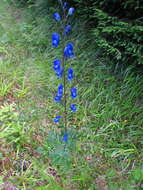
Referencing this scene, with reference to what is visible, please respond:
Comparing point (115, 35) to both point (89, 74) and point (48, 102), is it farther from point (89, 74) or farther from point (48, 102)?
point (48, 102)

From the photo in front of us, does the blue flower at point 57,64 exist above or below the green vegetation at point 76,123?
above

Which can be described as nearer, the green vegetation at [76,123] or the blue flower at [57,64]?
the blue flower at [57,64]

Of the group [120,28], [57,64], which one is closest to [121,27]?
[120,28]

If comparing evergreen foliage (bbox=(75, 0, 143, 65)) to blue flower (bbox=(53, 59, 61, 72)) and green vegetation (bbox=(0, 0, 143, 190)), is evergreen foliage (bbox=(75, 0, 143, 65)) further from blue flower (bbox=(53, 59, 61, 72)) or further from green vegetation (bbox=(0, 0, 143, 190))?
blue flower (bbox=(53, 59, 61, 72))

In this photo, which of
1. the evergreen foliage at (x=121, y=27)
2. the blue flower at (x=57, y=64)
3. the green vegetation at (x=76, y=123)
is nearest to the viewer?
the blue flower at (x=57, y=64)

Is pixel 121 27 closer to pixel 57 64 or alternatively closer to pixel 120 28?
pixel 120 28

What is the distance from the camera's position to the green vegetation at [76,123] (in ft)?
6.53

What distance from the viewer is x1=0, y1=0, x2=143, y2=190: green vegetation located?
199cm

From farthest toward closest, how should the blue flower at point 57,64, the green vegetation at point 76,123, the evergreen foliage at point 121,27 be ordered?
the evergreen foliage at point 121,27 < the green vegetation at point 76,123 < the blue flower at point 57,64

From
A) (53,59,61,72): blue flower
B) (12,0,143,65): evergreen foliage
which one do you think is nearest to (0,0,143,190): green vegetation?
(12,0,143,65): evergreen foliage

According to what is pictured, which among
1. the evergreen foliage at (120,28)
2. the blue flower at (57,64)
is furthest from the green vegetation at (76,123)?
the blue flower at (57,64)

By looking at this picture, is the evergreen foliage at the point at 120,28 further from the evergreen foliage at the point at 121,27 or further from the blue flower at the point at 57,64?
the blue flower at the point at 57,64

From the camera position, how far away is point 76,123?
8.21ft

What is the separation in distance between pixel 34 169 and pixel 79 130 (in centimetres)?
57
